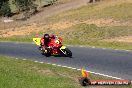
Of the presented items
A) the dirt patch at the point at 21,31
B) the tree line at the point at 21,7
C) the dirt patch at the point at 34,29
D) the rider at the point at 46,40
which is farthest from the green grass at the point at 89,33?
the tree line at the point at 21,7

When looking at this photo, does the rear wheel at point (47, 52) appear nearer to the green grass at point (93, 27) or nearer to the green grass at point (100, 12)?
the green grass at point (93, 27)

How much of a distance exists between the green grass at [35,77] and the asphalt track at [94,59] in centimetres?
162

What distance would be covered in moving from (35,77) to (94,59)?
759 cm

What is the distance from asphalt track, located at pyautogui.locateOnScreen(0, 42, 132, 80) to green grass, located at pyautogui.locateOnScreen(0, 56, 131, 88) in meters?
1.62

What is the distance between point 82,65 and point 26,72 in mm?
4867

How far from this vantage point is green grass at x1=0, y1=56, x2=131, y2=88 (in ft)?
43.0

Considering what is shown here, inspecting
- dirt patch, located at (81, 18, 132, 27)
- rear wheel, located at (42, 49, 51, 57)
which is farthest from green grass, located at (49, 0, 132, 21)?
rear wheel, located at (42, 49, 51, 57)

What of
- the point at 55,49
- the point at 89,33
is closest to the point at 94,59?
the point at 55,49

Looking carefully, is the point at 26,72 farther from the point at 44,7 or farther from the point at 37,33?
the point at 44,7

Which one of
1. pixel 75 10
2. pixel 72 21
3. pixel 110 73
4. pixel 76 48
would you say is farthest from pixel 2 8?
pixel 110 73

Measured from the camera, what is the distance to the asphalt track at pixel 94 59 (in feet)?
59.1

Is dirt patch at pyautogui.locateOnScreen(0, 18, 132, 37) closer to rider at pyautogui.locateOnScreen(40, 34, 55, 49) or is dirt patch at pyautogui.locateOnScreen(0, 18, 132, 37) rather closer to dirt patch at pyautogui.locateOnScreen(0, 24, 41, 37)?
dirt patch at pyautogui.locateOnScreen(0, 24, 41, 37)

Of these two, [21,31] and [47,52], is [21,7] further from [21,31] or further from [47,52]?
[47,52]

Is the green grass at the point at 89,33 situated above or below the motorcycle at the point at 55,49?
below
